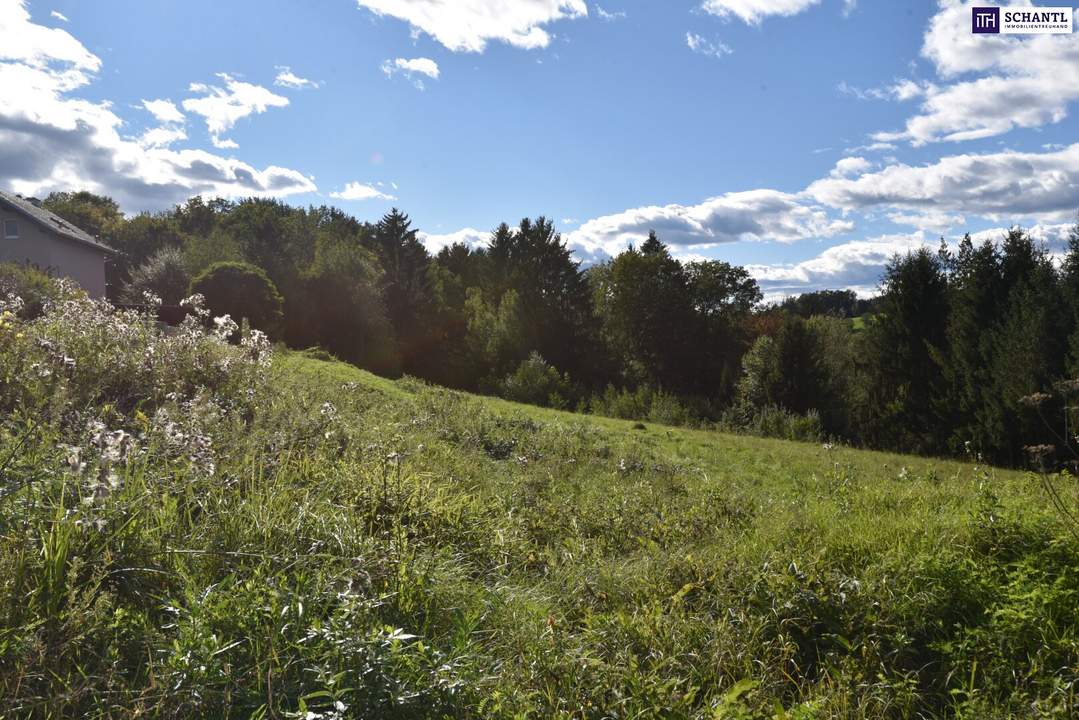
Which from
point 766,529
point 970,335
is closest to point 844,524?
point 766,529

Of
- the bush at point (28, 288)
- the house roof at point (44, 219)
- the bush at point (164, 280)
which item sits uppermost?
the house roof at point (44, 219)

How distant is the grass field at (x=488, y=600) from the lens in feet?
9.37

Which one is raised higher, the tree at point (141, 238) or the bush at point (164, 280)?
the tree at point (141, 238)

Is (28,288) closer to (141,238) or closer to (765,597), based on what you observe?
(765,597)

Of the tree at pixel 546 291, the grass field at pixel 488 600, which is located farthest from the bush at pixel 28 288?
the tree at pixel 546 291

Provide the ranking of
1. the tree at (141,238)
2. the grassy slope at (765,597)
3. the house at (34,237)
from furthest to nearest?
the tree at (141,238)
the house at (34,237)
the grassy slope at (765,597)

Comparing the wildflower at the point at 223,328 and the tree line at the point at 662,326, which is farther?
the tree line at the point at 662,326

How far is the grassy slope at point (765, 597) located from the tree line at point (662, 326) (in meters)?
1.48

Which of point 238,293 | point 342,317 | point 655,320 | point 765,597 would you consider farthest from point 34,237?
point 765,597

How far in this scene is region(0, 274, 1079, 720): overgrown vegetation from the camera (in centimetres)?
289

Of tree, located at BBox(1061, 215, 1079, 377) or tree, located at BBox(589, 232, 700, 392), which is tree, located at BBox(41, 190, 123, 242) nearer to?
tree, located at BBox(589, 232, 700, 392)

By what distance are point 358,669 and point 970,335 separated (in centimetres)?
2404

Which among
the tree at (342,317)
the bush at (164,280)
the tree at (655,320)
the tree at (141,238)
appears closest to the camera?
the tree at (342,317)

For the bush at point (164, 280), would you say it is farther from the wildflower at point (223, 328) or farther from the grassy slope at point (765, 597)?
the grassy slope at point (765, 597)
